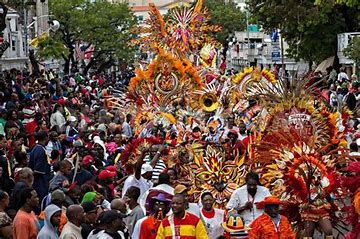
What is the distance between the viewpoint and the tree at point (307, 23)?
4253 cm

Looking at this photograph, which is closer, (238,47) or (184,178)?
(184,178)

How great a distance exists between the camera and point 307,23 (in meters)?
42.7

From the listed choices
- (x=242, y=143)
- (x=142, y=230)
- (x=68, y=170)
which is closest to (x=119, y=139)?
(x=242, y=143)

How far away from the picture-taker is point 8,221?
11.3 metres

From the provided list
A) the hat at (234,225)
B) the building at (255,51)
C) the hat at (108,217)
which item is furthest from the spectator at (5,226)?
the building at (255,51)

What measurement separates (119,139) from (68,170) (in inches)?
266

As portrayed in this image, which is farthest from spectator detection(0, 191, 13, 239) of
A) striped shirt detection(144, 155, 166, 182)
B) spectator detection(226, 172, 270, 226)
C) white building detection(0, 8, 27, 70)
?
white building detection(0, 8, 27, 70)

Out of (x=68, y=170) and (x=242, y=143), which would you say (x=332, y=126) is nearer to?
(x=242, y=143)

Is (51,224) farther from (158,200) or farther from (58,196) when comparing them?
(158,200)

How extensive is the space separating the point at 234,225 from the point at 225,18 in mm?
80863

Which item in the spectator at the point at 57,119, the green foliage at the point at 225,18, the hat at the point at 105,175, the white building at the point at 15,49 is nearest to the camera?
the hat at the point at 105,175

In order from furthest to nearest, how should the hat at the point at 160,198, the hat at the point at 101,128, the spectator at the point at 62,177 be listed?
the hat at the point at 101,128
the spectator at the point at 62,177
the hat at the point at 160,198

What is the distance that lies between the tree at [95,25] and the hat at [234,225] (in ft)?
170

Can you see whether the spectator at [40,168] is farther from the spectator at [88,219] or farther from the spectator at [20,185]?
the spectator at [88,219]
